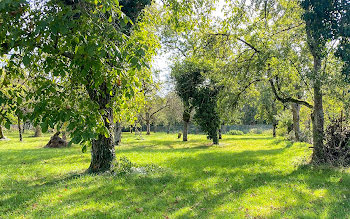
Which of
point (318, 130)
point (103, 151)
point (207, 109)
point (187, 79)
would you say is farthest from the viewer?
point (187, 79)

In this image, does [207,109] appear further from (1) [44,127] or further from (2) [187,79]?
(1) [44,127]

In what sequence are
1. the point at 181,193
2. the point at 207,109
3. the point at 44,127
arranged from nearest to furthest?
the point at 44,127 → the point at 181,193 → the point at 207,109

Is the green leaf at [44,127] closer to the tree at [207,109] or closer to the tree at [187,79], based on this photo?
the tree at [207,109]

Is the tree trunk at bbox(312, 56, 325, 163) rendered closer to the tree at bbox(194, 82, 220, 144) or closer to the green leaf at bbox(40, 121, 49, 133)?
the green leaf at bbox(40, 121, 49, 133)

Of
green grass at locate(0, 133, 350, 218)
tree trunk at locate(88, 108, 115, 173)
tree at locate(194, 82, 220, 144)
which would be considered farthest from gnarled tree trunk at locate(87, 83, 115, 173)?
tree at locate(194, 82, 220, 144)

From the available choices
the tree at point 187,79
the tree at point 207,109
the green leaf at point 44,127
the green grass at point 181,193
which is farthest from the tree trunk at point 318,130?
the tree at point 187,79

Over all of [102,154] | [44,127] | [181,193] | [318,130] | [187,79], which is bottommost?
[181,193]

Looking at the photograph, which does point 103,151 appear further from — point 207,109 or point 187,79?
point 187,79

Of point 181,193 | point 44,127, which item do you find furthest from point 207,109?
point 44,127

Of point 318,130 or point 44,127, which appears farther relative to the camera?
point 318,130

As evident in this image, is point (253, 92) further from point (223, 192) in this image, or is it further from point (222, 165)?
point (223, 192)

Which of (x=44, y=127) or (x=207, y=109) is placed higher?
(x=207, y=109)

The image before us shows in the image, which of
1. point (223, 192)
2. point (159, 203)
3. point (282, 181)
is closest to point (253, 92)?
point (282, 181)

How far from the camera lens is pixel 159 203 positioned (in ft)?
19.1
